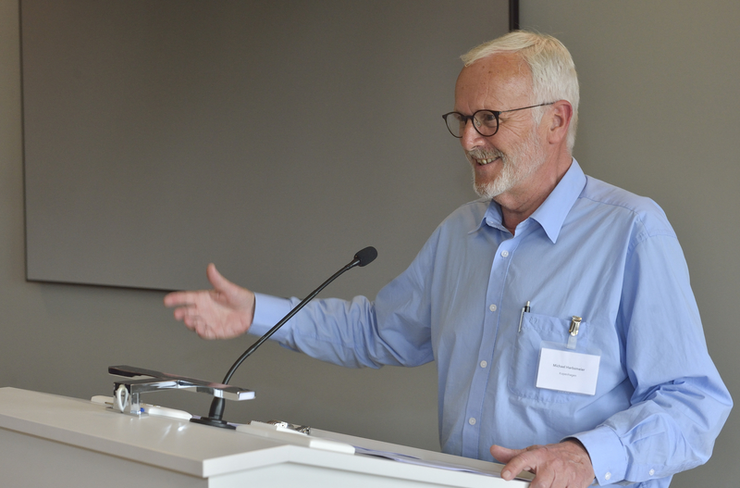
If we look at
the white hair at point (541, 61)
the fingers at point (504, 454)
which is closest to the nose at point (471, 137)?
the white hair at point (541, 61)

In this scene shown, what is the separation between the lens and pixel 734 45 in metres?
1.68

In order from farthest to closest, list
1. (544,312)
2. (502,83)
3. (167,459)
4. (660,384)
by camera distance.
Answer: (502,83) < (544,312) < (660,384) < (167,459)

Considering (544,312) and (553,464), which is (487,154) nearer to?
(544,312)

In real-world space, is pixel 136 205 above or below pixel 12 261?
above

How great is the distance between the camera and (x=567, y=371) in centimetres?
126

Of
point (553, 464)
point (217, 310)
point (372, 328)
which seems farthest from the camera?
point (372, 328)

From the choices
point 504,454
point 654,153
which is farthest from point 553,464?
point 654,153

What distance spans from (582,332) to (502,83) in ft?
1.79

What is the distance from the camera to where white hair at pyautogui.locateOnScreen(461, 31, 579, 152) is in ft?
4.78

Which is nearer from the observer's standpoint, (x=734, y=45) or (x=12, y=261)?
(x=734, y=45)

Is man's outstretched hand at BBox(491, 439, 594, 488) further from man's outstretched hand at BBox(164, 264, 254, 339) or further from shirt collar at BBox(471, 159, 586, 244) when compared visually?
man's outstretched hand at BBox(164, 264, 254, 339)

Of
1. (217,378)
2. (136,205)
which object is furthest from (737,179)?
(136,205)

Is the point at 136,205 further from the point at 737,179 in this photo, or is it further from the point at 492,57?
the point at 737,179

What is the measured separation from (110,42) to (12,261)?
130 cm
